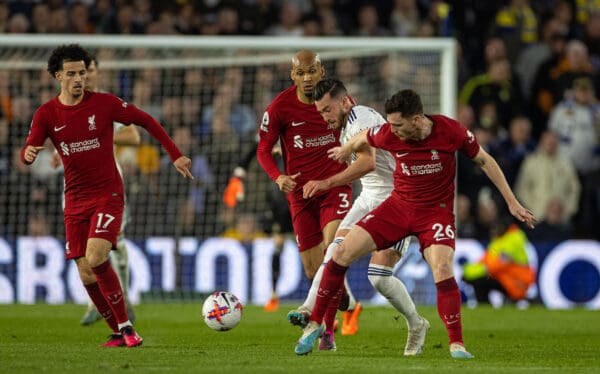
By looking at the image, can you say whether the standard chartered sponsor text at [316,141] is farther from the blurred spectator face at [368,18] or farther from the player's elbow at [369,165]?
the blurred spectator face at [368,18]

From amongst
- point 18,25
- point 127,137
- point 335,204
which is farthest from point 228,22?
point 335,204

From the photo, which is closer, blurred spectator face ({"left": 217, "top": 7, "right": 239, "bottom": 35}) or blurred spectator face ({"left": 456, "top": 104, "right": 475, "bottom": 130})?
blurred spectator face ({"left": 456, "top": 104, "right": 475, "bottom": 130})

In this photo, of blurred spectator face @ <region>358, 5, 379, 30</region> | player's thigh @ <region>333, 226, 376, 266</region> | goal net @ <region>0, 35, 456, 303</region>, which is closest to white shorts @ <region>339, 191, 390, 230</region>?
player's thigh @ <region>333, 226, 376, 266</region>

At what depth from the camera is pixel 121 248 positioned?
1392cm

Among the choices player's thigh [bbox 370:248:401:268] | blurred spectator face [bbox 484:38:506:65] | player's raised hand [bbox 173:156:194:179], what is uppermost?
blurred spectator face [bbox 484:38:506:65]

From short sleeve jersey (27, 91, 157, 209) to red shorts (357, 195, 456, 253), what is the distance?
2.37 metres

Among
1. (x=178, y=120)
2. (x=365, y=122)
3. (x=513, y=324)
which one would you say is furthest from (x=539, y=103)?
(x=365, y=122)

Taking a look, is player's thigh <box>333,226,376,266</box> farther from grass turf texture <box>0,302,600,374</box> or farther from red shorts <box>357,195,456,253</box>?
grass turf texture <box>0,302,600,374</box>

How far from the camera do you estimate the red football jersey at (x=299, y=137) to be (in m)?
11.2

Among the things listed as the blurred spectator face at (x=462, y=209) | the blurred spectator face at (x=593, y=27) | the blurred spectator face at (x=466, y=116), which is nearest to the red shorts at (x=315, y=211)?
the blurred spectator face at (x=462, y=209)

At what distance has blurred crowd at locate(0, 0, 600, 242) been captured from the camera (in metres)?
18.4

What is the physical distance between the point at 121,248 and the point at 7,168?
522cm

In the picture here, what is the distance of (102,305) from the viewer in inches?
430

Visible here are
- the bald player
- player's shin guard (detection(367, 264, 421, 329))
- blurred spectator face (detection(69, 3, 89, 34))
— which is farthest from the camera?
blurred spectator face (detection(69, 3, 89, 34))
